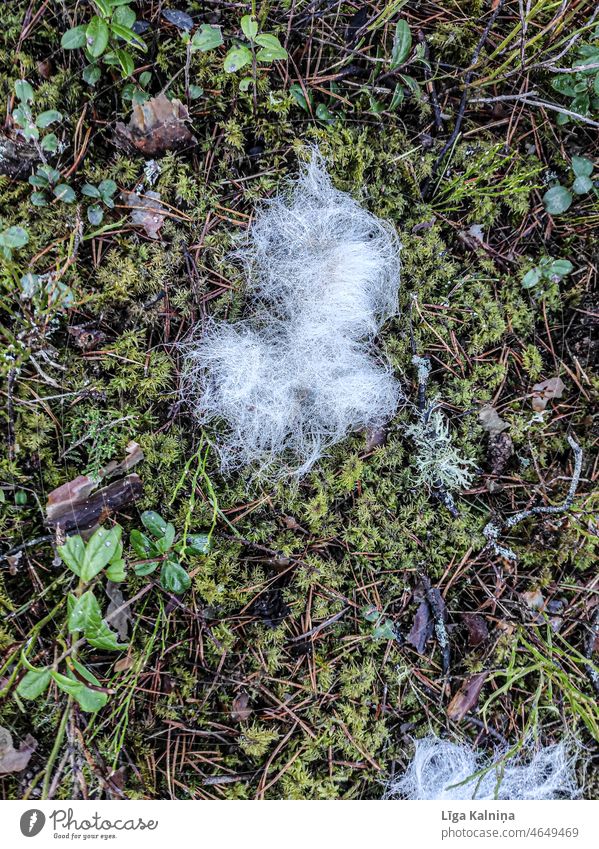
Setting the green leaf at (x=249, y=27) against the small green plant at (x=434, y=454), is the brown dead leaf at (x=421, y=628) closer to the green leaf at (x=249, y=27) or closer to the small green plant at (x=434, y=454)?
the small green plant at (x=434, y=454)

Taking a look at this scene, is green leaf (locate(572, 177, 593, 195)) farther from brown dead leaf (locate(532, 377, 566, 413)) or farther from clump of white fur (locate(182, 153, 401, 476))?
clump of white fur (locate(182, 153, 401, 476))

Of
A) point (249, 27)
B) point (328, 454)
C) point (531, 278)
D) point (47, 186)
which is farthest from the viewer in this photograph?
point (531, 278)

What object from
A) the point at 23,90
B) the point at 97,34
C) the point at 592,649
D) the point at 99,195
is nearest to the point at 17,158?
the point at 23,90

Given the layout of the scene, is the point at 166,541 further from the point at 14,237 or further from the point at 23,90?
the point at 23,90

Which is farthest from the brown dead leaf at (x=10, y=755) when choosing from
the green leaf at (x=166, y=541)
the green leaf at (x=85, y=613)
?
the green leaf at (x=166, y=541)

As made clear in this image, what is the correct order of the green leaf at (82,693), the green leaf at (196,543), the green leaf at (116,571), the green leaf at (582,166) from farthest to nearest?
1. the green leaf at (582,166)
2. the green leaf at (196,543)
3. the green leaf at (116,571)
4. the green leaf at (82,693)

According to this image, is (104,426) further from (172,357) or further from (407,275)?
(407,275)

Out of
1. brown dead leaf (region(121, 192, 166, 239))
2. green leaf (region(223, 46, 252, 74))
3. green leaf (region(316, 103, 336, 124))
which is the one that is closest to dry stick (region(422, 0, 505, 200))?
green leaf (region(316, 103, 336, 124))
